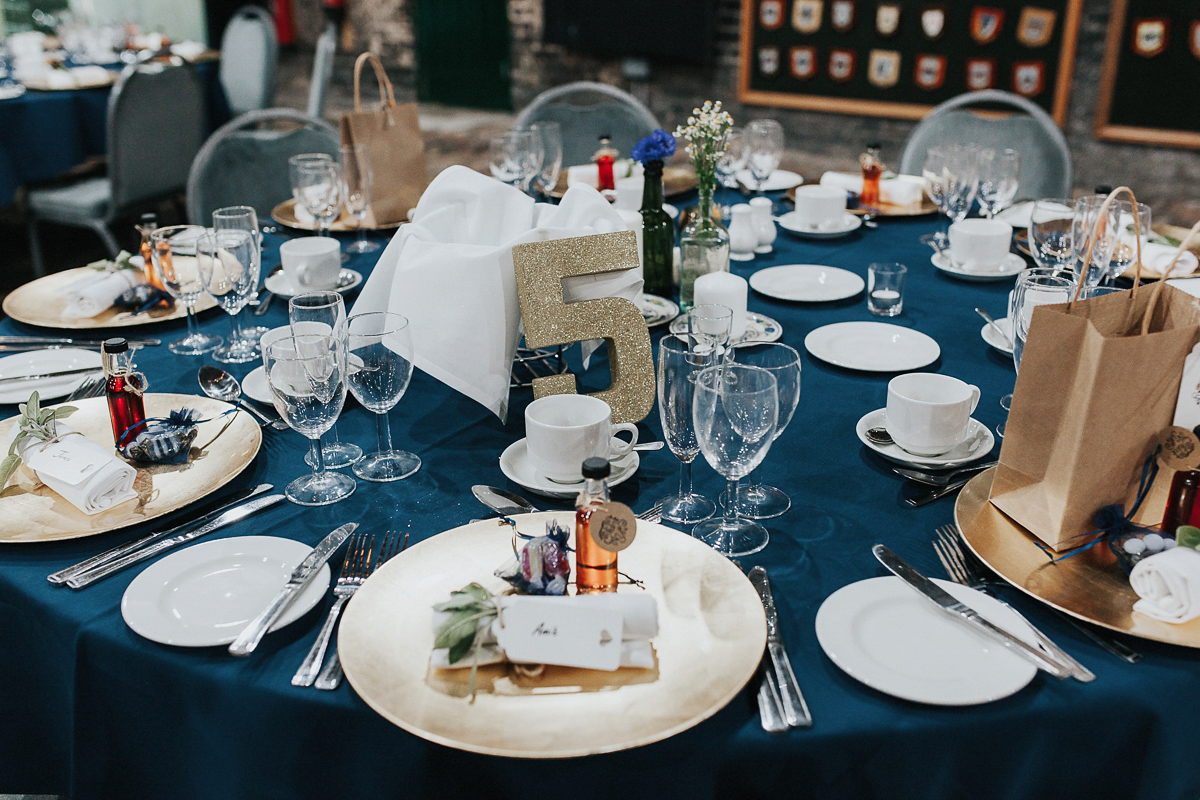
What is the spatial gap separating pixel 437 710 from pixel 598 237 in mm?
777

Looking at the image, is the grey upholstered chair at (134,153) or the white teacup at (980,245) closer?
the white teacup at (980,245)

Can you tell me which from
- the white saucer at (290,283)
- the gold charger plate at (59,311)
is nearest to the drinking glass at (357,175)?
the white saucer at (290,283)

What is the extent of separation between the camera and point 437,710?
82cm

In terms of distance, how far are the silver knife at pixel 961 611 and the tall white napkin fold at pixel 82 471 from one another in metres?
0.91

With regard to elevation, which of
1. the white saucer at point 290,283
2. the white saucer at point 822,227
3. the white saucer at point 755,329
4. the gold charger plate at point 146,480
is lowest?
the gold charger plate at point 146,480

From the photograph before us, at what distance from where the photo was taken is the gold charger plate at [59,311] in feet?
5.71

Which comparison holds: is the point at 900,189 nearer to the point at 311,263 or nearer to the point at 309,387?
the point at 311,263

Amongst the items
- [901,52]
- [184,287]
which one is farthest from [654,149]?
[901,52]

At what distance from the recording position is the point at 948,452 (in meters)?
1.27

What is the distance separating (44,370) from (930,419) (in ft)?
4.52

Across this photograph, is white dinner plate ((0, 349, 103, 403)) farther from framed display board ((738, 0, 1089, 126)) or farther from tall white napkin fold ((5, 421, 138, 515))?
framed display board ((738, 0, 1089, 126))

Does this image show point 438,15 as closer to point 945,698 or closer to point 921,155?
point 921,155

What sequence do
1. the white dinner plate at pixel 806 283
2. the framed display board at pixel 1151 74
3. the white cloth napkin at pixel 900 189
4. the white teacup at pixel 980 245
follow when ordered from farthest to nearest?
the framed display board at pixel 1151 74, the white cloth napkin at pixel 900 189, the white teacup at pixel 980 245, the white dinner plate at pixel 806 283

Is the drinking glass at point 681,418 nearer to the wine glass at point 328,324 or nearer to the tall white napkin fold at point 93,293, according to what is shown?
the wine glass at point 328,324
